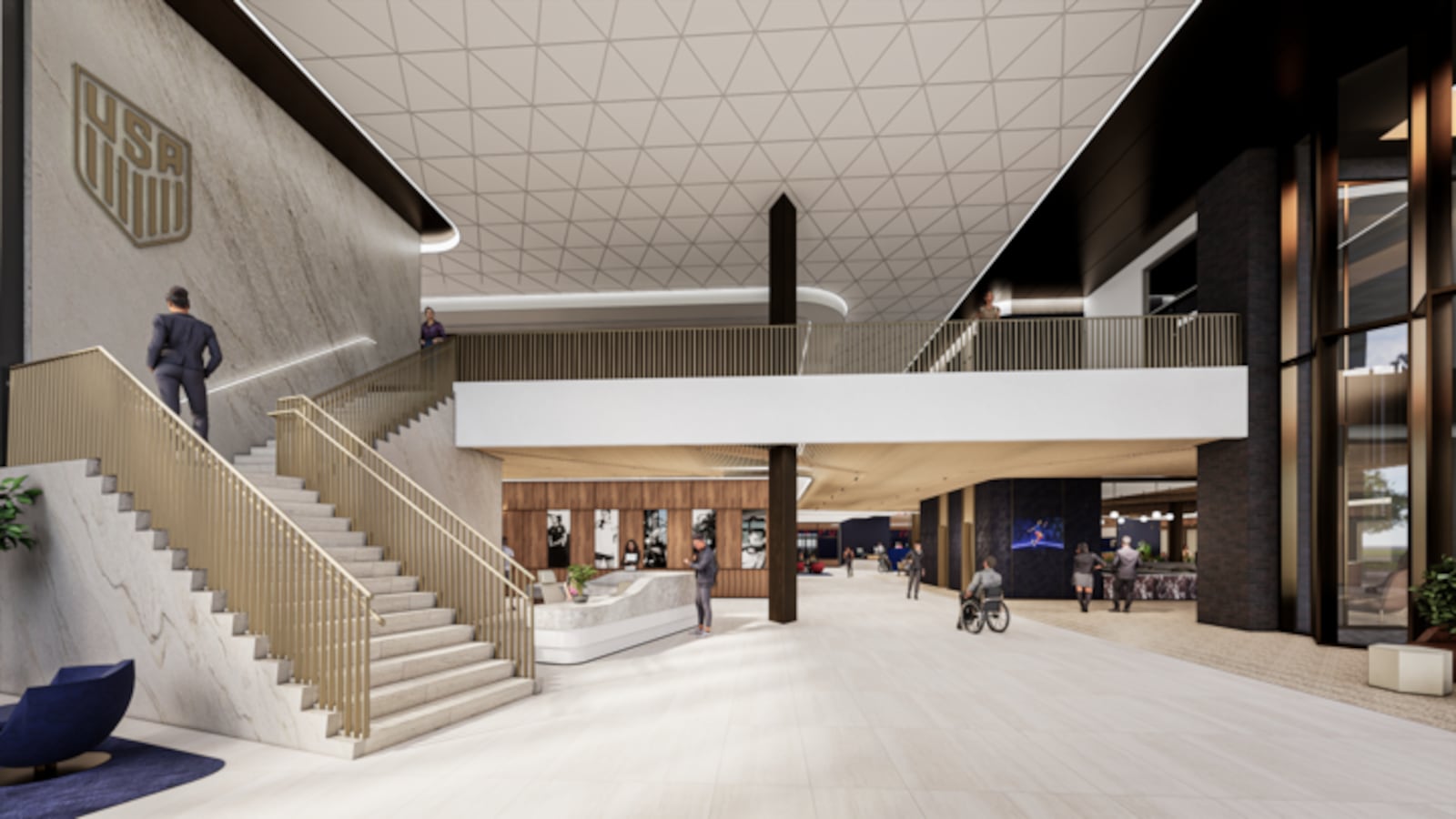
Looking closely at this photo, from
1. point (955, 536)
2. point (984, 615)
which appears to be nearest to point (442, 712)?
point (984, 615)

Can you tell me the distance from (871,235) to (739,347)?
185 inches

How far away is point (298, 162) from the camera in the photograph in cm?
1198

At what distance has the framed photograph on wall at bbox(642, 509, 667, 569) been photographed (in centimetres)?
2177

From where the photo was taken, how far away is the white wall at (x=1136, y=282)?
15.4m

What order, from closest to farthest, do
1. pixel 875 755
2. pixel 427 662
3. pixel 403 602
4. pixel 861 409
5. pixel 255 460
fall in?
pixel 875 755
pixel 427 662
pixel 403 602
pixel 255 460
pixel 861 409

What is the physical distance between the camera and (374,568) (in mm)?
7711

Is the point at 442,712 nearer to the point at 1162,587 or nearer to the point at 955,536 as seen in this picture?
the point at 1162,587

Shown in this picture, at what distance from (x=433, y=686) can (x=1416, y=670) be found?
935 cm

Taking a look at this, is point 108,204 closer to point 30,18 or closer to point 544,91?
point 30,18

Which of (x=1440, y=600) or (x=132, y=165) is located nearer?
(x=1440, y=600)

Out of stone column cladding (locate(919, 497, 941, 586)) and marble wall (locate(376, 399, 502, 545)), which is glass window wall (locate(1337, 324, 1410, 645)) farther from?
stone column cladding (locate(919, 497, 941, 586))

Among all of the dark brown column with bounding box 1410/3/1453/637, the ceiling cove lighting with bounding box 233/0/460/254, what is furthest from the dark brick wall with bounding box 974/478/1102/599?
the ceiling cove lighting with bounding box 233/0/460/254

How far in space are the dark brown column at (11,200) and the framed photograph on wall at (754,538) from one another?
16490 millimetres

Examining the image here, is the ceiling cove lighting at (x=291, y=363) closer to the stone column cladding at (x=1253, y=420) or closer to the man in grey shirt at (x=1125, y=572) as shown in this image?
the stone column cladding at (x=1253, y=420)
